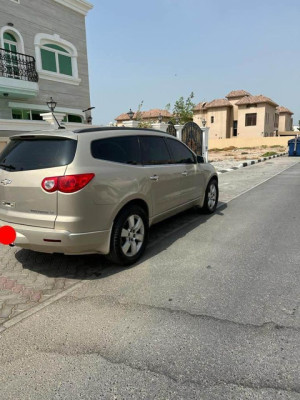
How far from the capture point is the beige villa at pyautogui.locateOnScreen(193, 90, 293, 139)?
186 feet

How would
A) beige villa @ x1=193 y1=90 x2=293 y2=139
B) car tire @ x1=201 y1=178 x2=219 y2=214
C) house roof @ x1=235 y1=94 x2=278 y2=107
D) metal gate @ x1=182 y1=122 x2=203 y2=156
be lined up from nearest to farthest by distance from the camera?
car tire @ x1=201 y1=178 x2=219 y2=214
metal gate @ x1=182 y1=122 x2=203 y2=156
house roof @ x1=235 y1=94 x2=278 y2=107
beige villa @ x1=193 y1=90 x2=293 y2=139

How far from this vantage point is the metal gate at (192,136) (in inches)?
632

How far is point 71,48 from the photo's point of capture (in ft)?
61.7

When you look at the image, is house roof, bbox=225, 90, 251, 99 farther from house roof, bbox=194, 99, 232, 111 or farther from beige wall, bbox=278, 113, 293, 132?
beige wall, bbox=278, 113, 293, 132

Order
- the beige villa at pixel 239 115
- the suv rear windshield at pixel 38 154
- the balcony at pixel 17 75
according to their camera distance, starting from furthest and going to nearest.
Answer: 1. the beige villa at pixel 239 115
2. the balcony at pixel 17 75
3. the suv rear windshield at pixel 38 154

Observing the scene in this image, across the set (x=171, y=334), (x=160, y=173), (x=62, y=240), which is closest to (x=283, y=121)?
(x=160, y=173)

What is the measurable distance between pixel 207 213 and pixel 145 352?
450 cm

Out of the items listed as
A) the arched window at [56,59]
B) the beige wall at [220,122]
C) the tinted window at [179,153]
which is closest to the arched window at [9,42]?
the arched window at [56,59]

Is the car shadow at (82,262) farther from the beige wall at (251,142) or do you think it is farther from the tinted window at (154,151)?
the beige wall at (251,142)

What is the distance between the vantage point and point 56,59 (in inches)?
708

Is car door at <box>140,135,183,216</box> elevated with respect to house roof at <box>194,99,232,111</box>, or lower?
lower

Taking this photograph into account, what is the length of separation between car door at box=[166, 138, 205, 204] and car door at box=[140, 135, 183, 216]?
0.45ft

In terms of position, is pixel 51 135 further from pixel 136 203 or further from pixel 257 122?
pixel 257 122

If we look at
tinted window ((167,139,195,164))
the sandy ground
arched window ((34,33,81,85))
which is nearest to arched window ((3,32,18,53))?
arched window ((34,33,81,85))
